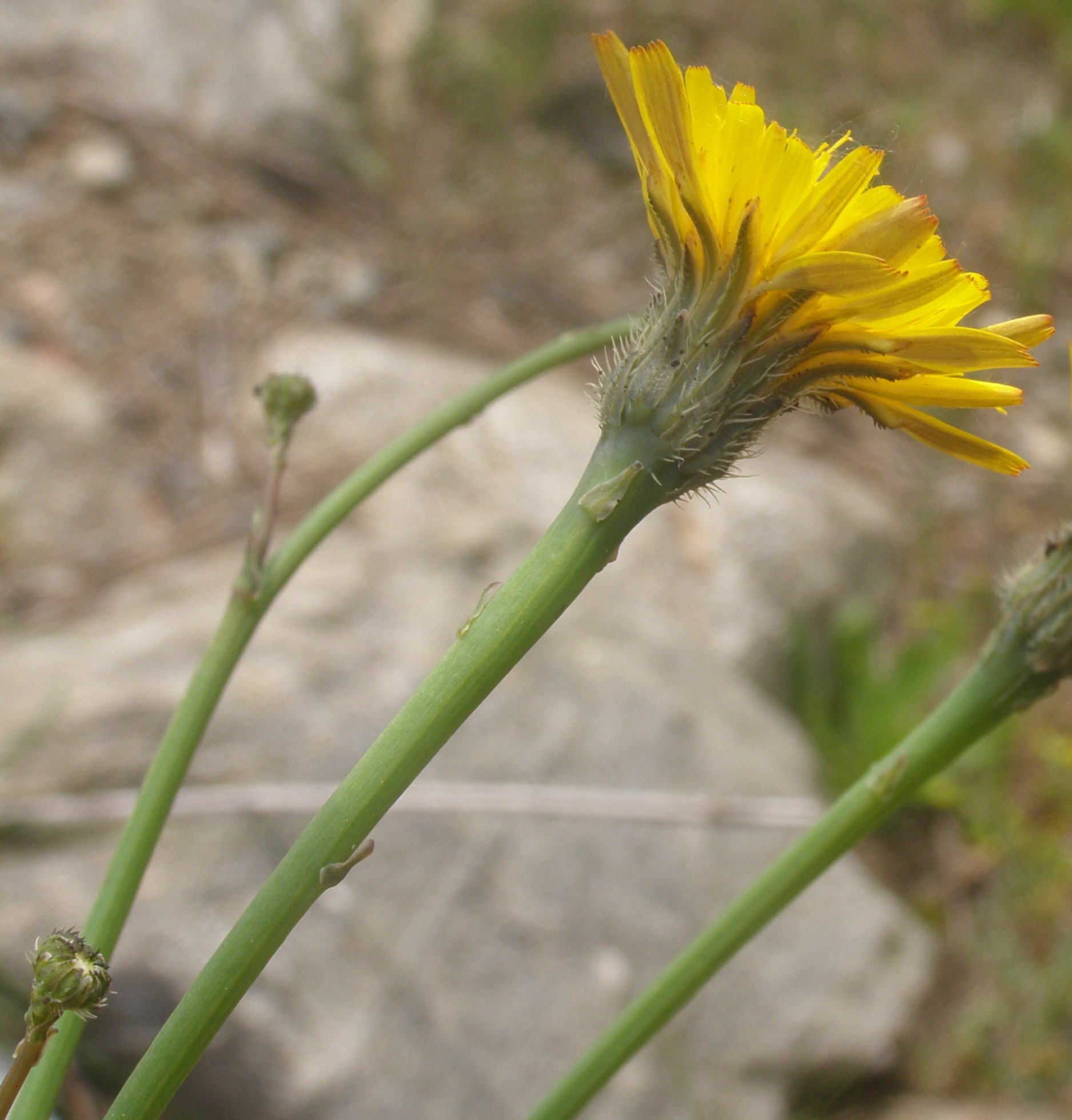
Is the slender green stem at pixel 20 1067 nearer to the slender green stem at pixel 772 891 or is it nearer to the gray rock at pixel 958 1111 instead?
the slender green stem at pixel 772 891

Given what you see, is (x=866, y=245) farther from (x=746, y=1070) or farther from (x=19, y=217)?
(x=19, y=217)

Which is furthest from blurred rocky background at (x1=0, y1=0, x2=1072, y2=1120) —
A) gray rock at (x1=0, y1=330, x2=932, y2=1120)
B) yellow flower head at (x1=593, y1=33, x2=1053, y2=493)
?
yellow flower head at (x1=593, y1=33, x2=1053, y2=493)

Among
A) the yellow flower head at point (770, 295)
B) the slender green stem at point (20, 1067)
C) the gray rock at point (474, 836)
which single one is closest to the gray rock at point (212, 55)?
the gray rock at point (474, 836)

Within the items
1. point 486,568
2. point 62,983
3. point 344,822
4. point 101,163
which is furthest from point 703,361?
point 101,163

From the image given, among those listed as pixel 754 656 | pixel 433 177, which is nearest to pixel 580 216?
pixel 433 177

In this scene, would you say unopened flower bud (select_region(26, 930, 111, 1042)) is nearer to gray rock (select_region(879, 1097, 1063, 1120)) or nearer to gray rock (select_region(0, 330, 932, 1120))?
gray rock (select_region(0, 330, 932, 1120))

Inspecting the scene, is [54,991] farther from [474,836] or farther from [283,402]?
[474,836]
